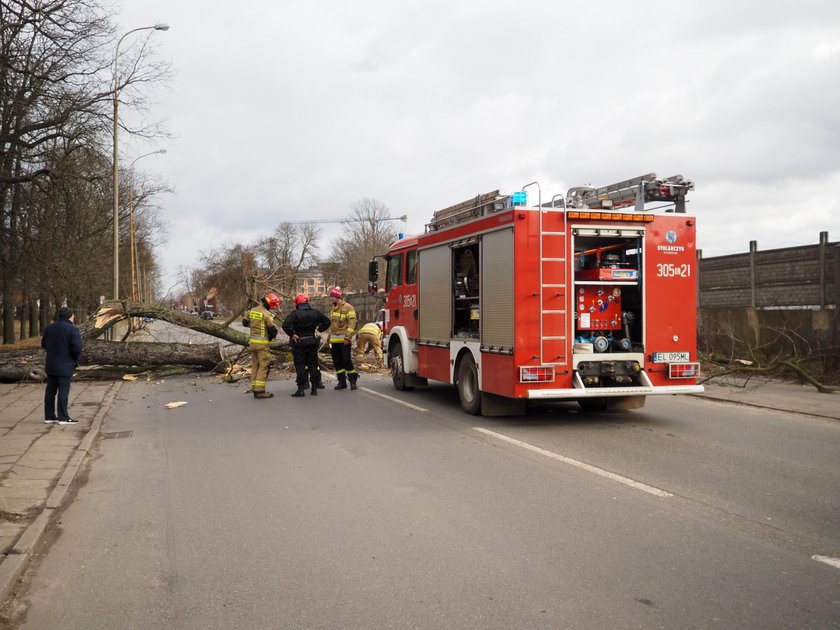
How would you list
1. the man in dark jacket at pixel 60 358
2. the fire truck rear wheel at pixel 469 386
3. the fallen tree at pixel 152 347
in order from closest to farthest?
the man in dark jacket at pixel 60 358, the fire truck rear wheel at pixel 469 386, the fallen tree at pixel 152 347

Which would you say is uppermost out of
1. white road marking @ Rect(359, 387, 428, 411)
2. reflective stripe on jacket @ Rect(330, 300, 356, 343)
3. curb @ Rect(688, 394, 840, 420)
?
reflective stripe on jacket @ Rect(330, 300, 356, 343)

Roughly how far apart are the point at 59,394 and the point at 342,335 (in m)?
5.27

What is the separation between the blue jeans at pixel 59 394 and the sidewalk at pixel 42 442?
22 cm

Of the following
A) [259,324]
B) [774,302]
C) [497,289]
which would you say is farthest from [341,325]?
[774,302]

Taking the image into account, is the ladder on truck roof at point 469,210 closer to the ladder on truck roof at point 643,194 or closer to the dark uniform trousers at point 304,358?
the ladder on truck roof at point 643,194

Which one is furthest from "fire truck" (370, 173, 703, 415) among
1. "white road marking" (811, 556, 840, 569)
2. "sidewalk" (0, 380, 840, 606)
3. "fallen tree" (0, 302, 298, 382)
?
"fallen tree" (0, 302, 298, 382)

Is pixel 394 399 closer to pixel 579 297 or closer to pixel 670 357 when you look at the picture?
pixel 579 297

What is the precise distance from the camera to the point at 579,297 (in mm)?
9281

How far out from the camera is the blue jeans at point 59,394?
10.0 metres

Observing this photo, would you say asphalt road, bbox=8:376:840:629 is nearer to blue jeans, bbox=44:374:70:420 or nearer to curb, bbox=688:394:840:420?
curb, bbox=688:394:840:420

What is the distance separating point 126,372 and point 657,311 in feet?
42.0

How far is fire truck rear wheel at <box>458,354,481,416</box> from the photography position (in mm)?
10039

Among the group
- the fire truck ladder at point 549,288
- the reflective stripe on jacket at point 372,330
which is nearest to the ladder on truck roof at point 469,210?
the fire truck ladder at point 549,288

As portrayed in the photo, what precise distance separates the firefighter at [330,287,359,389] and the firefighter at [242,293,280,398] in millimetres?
1320
